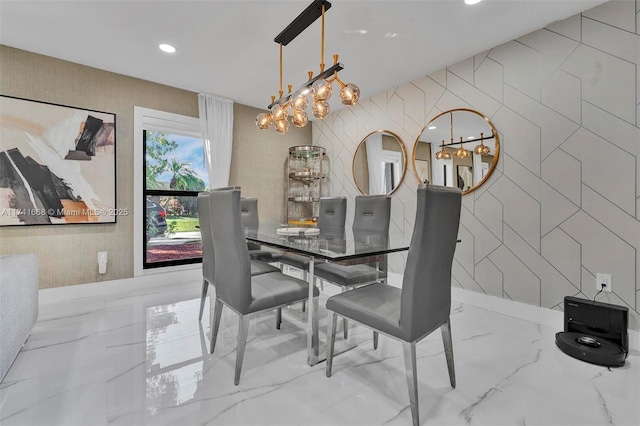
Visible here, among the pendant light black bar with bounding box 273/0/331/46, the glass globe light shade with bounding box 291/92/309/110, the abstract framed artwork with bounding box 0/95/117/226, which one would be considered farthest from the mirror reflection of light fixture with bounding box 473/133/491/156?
the abstract framed artwork with bounding box 0/95/117/226

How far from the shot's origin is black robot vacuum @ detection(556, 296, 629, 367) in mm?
1789


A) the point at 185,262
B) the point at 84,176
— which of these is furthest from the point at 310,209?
the point at 84,176

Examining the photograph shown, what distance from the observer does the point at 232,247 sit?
1616 mm

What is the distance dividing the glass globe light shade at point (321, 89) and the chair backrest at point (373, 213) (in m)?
1.10

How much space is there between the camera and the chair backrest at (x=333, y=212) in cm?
297

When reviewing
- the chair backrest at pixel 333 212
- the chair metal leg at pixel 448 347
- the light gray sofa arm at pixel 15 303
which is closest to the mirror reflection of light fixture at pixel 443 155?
the chair backrest at pixel 333 212

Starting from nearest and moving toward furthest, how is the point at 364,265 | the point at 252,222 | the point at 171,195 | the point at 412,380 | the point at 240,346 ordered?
the point at 412,380 < the point at 240,346 < the point at 364,265 < the point at 252,222 < the point at 171,195

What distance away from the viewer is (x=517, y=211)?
2615 mm

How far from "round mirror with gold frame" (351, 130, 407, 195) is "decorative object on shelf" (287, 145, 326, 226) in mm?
668

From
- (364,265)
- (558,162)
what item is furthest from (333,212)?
(558,162)

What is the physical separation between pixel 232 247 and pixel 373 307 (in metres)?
0.83

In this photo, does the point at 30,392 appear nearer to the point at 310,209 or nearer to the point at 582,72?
the point at 310,209

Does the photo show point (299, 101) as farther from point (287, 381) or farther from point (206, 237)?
point (287, 381)

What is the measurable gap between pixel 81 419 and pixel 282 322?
4.53 ft
